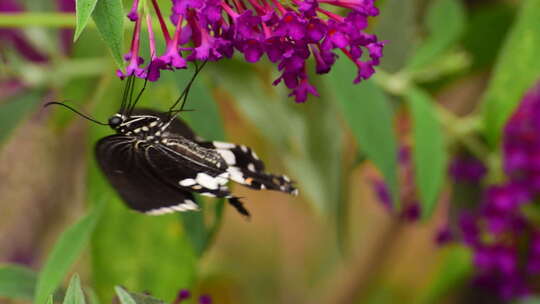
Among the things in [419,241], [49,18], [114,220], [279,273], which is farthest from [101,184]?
[419,241]

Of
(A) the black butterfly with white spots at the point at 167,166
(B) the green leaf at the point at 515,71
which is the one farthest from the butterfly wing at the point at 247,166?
(B) the green leaf at the point at 515,71

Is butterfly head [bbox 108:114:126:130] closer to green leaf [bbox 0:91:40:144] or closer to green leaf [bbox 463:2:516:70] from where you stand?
green leaf [bbox 0:91:40:144]

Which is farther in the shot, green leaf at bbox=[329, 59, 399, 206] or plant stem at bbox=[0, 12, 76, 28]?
green leaf at bbox=[329, 59, 399, 206]

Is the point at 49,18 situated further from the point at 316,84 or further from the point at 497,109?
the point at 497,109

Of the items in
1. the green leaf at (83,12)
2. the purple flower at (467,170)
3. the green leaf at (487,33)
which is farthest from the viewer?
the green leaf at (487,33)

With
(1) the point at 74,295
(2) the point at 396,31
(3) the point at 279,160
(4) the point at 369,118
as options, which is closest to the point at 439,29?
(2) the point at 396,31

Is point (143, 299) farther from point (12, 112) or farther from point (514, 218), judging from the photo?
point (514, 218)

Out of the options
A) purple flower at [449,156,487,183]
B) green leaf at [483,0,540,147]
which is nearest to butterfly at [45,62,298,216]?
green leaf at [483,0,540,147]

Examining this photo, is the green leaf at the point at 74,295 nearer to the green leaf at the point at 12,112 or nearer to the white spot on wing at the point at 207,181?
the white spot on wing at the point at 207,181
